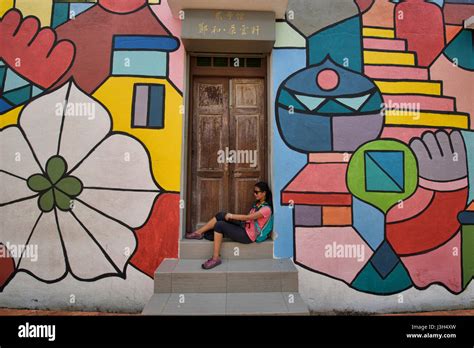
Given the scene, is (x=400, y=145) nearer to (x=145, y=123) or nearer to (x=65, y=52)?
(x=145, y=123)

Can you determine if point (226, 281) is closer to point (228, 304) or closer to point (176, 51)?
point (228, 304)

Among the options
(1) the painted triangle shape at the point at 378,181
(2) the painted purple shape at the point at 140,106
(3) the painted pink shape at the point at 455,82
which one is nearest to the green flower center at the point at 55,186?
(2) the painted purple shape at the point at 140,106

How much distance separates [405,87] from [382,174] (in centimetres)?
117

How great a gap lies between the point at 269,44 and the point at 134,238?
291 centimetres

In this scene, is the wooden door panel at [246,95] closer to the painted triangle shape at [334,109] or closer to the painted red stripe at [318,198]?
the painted triangle shape at [334,109]

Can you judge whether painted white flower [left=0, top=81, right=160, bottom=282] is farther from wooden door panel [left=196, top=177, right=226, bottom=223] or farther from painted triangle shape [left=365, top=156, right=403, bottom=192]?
painted triangle shape [left=365, top=156, right=403, bottom=192]

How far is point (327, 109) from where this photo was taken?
3.99 metres

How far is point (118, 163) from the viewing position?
391 centimetres

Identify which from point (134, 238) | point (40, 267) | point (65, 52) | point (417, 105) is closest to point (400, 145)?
point (417, 105)

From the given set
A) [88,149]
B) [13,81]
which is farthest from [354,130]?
[13,81]

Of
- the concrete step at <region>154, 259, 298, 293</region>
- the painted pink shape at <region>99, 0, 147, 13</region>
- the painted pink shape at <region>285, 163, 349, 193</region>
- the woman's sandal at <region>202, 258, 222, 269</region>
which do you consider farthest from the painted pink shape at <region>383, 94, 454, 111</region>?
the painted pink shape at <region>99, 0, 147, 13</region>

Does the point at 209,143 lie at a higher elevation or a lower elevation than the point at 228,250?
higher

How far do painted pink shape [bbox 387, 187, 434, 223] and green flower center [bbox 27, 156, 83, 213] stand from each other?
390 centimetres

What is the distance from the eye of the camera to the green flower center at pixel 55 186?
389 centimetres
